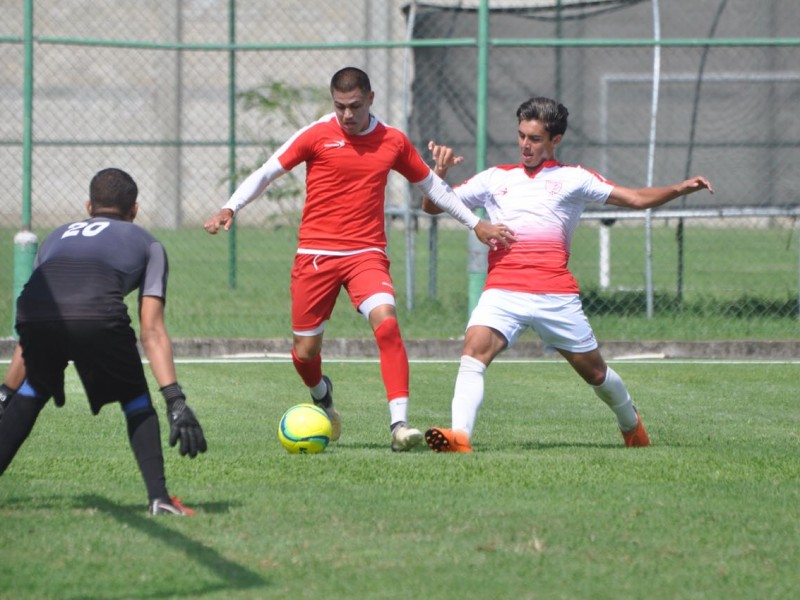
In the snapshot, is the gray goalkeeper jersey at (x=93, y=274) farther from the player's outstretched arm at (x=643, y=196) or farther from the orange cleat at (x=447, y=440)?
the player's outstretched arm at (x=643, y=196)

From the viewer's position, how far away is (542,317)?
7340 mm

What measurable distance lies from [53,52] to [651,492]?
76.4 feet

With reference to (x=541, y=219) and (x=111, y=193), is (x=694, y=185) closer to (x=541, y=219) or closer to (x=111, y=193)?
(x=541, y=219)

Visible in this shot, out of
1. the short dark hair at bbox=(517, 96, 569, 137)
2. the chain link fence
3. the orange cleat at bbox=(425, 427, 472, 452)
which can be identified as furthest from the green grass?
the orange cleat at bbox=(425, 427, 472, 452)

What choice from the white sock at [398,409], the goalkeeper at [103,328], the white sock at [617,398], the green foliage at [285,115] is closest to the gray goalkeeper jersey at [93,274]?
the goalkeeper at [103,328]

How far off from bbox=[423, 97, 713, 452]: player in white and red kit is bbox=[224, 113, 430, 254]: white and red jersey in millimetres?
625

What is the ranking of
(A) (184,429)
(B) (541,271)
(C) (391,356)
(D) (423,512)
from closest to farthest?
(A) (184,429), (D) (423,512), (B) (541,271), (C) (391,356)

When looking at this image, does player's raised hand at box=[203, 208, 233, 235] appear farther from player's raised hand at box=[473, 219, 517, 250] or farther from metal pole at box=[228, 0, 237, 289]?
metal pole at box=[228, 0, 237, 289]

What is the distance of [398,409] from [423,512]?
73.0 inches

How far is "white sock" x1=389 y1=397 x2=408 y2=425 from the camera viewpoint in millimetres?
7375

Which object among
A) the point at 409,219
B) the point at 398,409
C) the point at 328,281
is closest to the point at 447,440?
the point at 398,409

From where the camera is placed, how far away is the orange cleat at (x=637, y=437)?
7.55 meters

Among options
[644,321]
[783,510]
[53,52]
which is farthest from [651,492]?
[53,52]

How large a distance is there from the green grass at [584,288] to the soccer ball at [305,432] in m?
5.69
